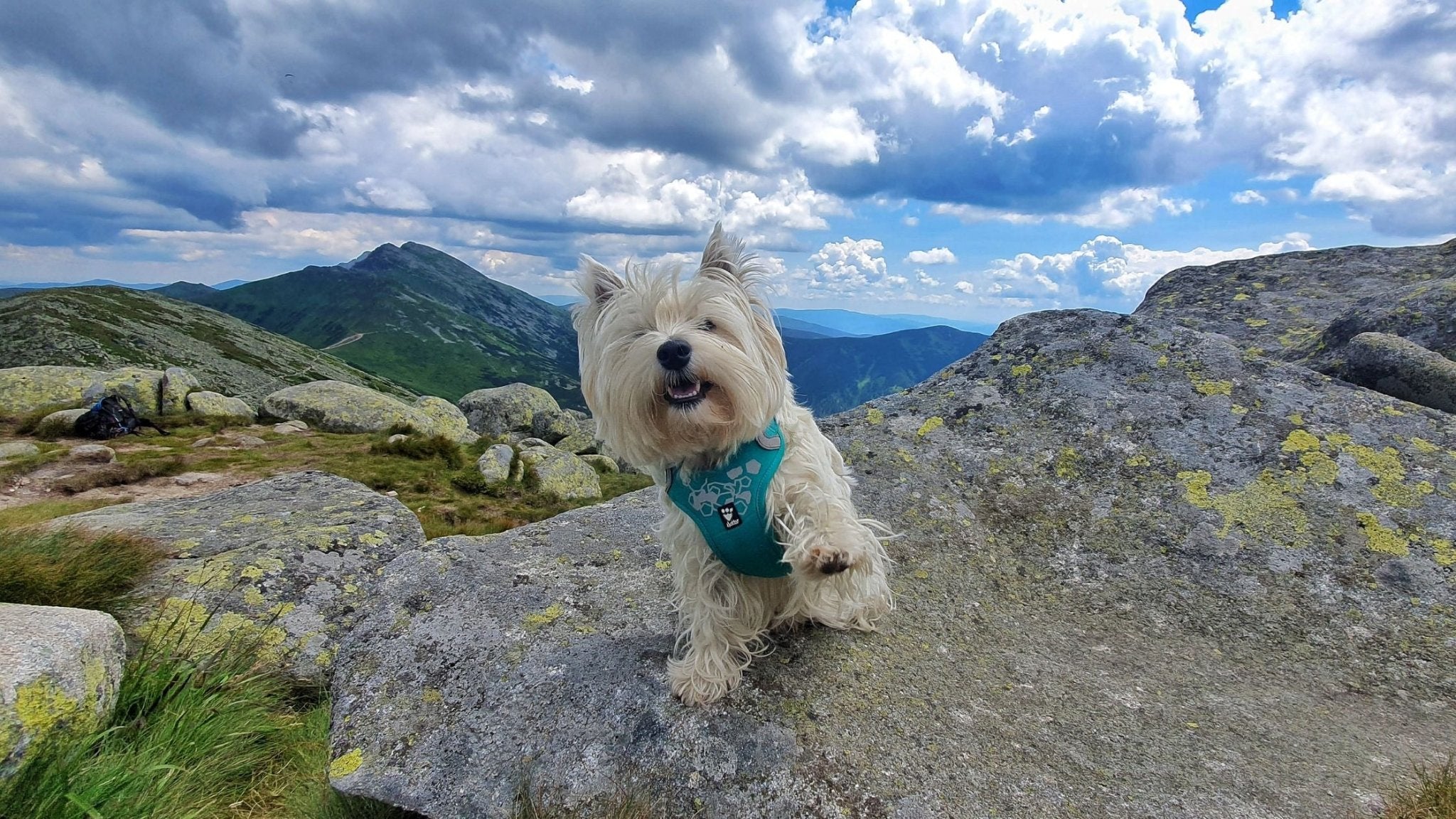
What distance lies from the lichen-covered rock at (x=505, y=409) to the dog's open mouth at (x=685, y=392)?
59.6 metres

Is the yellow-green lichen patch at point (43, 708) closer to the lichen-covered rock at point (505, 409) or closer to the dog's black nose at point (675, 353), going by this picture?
the dog's black nose at point (675, 353)

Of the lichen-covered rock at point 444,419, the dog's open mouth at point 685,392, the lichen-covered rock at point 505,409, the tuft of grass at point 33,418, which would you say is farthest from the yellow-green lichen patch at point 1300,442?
the lichen-covered rock at point 505,409

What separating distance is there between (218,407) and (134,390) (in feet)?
15.6

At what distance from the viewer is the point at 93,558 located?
616 cm

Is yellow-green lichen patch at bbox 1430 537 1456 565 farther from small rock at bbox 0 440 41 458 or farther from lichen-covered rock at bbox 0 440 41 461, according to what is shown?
small rock at bbox 0 440 41 458

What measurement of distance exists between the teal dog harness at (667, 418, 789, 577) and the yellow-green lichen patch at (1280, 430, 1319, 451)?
15.2 ft

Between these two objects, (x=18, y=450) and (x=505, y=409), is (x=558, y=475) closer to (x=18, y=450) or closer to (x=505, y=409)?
(x=18, y=450)

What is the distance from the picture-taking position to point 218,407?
1703 inches

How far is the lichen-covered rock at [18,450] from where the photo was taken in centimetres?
2597

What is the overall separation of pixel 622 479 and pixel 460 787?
43.3 meters

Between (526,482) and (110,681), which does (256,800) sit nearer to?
(110,681)

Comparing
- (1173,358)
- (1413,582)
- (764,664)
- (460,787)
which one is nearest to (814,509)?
(764,664)

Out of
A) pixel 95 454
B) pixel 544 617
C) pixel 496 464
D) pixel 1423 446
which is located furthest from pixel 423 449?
pixel 1423 446

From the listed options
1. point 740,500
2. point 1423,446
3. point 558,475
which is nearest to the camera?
point 740,500
